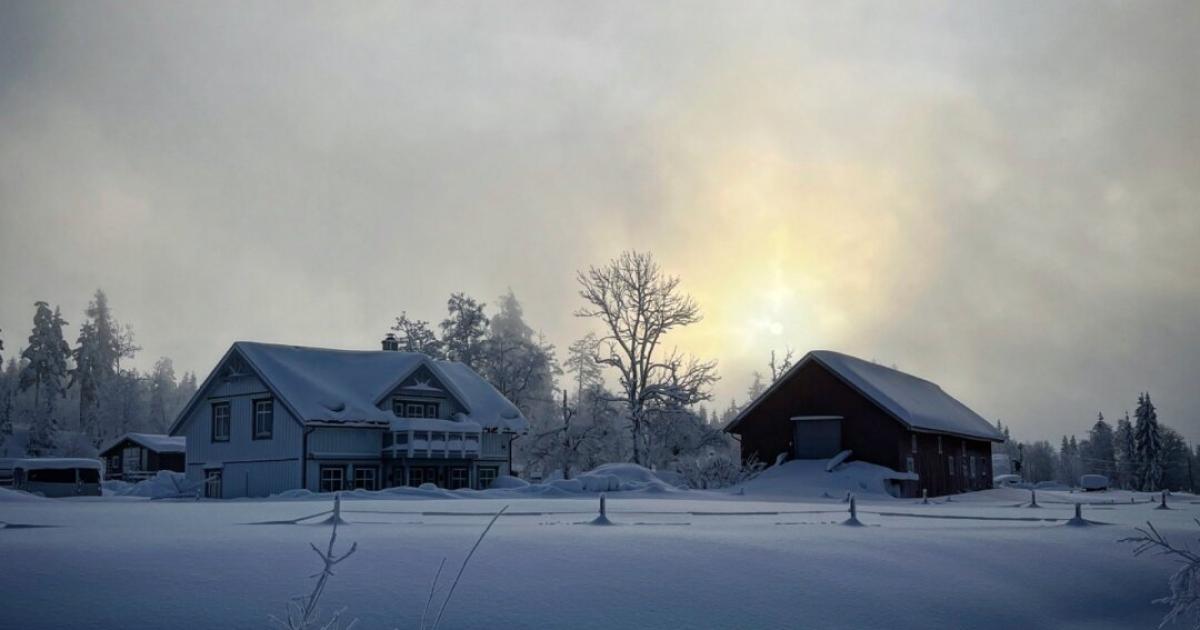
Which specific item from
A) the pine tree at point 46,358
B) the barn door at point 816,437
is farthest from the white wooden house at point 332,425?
the pine tree at point 46,358

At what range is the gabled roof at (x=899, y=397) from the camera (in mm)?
45022

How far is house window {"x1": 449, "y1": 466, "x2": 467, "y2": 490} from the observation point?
50.5 metres

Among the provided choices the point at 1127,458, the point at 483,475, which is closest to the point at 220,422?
the point at 483,475

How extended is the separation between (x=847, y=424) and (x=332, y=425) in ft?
77.4

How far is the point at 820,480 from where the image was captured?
43062 mm

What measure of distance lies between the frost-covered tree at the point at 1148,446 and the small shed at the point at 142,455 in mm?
87612

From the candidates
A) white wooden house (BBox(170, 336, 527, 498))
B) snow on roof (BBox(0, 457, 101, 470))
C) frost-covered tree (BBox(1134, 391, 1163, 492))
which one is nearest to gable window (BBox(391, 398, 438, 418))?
white wooden house (BBox(170, 336, 527, 498))

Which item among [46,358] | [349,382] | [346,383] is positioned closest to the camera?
[346,383]

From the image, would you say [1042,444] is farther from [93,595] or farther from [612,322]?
[93,595]

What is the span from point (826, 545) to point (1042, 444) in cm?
19864

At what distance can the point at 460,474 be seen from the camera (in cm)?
5109

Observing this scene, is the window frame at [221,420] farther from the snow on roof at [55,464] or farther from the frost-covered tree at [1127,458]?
the frost-covered tree at [1127,458]

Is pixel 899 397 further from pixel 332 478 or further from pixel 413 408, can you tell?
pixel 332 478

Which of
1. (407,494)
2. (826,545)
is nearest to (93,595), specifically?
(826,545)
